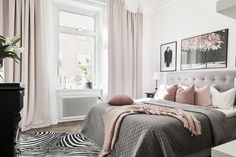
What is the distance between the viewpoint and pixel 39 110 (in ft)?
12.5

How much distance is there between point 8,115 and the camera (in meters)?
1.34

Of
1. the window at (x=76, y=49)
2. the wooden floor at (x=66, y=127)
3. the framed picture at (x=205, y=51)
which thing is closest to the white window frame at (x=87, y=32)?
the window at (x=76, y=49)

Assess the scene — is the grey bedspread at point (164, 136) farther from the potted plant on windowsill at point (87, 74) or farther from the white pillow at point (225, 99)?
the potted plant on windowsill at point (87, 74)

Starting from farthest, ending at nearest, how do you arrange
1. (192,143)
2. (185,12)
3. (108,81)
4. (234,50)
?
1. (108,81)
2. (185,12)
3. (234,50)
4. (192,143)

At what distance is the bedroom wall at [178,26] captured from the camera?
11.4 feet

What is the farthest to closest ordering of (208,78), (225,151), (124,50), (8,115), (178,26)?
(124,50)
(178,26)
(208,78)
(8,115)
(225,151)

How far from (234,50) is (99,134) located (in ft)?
9.26

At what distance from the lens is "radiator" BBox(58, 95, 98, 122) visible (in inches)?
169

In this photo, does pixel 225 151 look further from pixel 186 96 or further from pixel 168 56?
pixel 168 56

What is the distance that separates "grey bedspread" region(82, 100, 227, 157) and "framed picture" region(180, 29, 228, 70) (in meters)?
1.55

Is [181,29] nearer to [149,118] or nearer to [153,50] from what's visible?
[153,50]

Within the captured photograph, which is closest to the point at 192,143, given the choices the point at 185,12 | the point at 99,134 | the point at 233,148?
the point at 99,134

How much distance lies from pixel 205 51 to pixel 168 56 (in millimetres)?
1039

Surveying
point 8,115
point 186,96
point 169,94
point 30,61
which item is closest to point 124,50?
point 169,94
